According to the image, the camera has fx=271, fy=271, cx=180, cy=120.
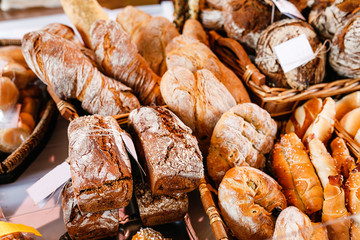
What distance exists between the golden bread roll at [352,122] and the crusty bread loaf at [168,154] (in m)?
0.97

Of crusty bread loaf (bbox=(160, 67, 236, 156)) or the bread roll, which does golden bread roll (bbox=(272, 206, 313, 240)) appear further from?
the bread roll

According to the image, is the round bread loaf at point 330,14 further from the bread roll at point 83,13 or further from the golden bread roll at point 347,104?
the bread roll at point 83,13

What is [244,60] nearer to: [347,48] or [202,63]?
[202,63]

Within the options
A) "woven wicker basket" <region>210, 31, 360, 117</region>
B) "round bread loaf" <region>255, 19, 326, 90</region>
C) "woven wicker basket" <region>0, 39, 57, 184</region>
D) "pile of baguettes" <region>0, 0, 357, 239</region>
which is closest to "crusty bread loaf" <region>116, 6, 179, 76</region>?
"pile of baguettes" <region>0, 0, 357, 239</region>

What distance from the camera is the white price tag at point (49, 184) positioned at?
113cm

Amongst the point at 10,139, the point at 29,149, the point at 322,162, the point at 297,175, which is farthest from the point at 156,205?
the point at 10,139

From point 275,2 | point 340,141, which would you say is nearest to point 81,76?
point 275,2

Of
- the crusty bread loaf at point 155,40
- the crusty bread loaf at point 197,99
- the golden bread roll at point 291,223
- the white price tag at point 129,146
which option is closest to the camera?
the golden bread roll at point 291,223

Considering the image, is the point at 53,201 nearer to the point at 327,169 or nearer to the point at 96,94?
the point at 96,94

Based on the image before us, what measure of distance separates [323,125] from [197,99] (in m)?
0.72

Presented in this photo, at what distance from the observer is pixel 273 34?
173 cm

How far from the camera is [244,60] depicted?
185cm

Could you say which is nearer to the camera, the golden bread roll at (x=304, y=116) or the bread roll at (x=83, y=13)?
the golden bread roll at (x=304, y=116)

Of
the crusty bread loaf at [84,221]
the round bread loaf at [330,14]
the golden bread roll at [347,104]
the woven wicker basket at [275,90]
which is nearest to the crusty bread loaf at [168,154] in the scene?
the crusty bread loaf at [84,221]
